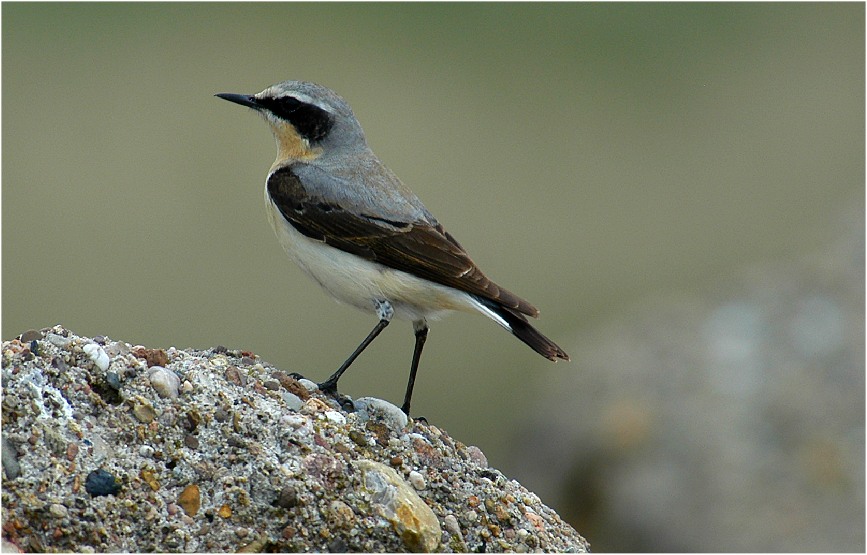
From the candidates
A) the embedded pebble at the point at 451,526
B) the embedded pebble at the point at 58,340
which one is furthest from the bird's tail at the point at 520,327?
the embedded pebble at the point at 58,340

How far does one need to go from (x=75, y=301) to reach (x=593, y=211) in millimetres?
8181

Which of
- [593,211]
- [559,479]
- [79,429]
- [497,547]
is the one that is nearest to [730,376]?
[559,479]

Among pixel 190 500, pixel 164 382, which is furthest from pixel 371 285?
pixel 190 500

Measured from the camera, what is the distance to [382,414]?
6297 mm

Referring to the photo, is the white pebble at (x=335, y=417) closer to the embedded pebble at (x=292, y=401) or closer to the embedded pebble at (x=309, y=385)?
the embedded pebble at (x=292, y=401)

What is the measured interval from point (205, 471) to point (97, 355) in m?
0.77

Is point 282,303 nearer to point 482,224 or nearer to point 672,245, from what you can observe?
point 482,224

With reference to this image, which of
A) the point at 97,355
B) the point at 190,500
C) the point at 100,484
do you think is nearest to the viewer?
the point at 100,484

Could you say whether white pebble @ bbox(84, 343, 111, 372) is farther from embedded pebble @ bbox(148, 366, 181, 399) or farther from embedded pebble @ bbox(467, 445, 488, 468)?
embedded pebble @ bbox(467, 445, 488, 468)

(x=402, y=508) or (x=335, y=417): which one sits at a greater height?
(x=335, y=417)

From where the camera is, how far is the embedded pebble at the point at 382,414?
624 cm

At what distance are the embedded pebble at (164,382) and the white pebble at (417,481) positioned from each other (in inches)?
45.2

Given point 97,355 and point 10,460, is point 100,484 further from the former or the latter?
point 97,355

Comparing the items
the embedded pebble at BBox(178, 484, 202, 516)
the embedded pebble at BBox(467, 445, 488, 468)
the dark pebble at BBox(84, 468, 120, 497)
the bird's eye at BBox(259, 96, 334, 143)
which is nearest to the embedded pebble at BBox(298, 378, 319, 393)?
the embedded pebble at BBox(467, 445, 488, 468)
